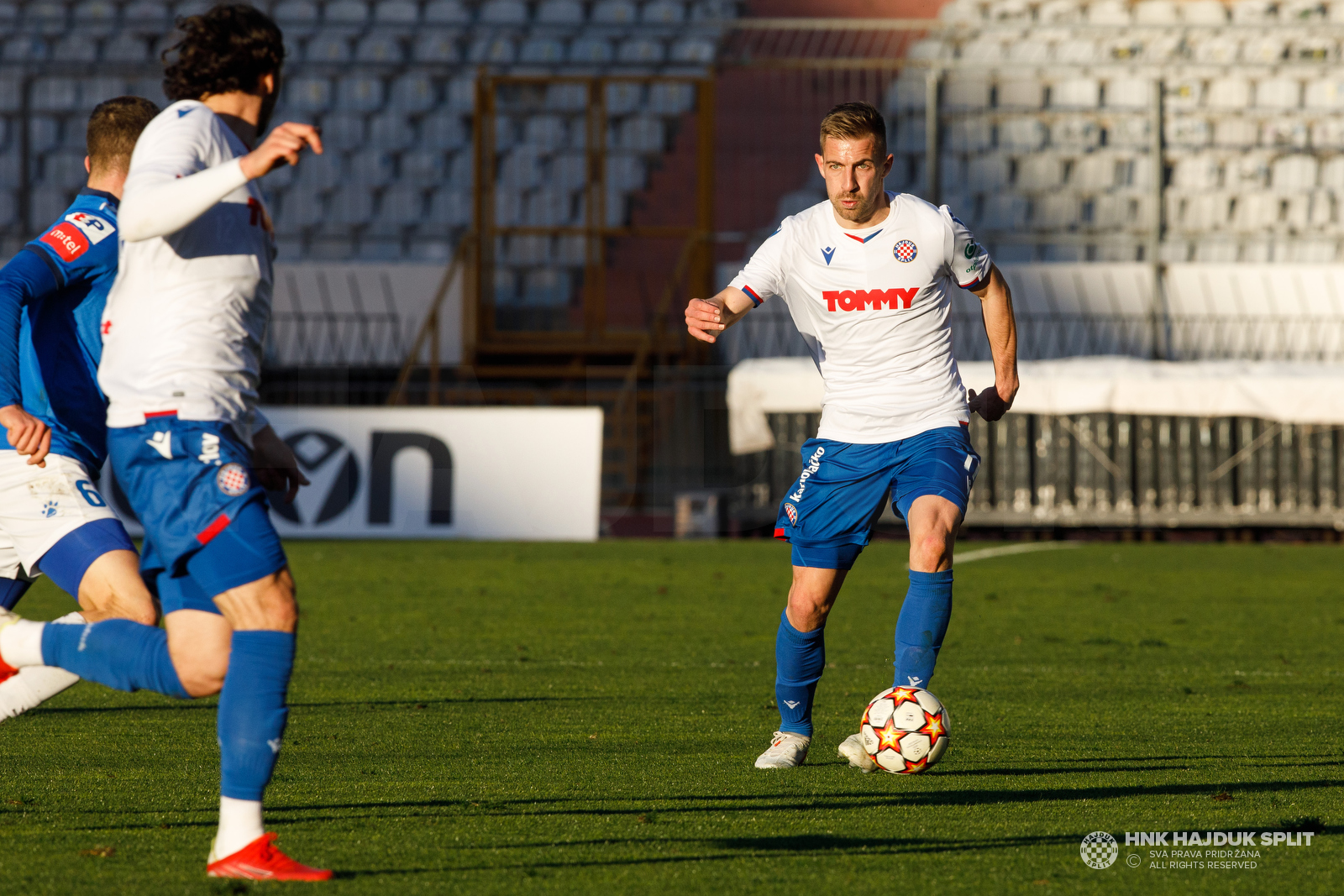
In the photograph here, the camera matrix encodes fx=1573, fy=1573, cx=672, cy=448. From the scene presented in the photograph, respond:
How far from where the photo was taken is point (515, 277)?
66.1 feet

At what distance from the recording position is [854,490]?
504cm

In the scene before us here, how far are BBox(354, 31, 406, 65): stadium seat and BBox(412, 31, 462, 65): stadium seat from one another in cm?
25

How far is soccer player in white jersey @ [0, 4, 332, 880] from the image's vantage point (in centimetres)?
336

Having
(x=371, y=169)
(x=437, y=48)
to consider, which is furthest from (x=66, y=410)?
(x=437, y=48)

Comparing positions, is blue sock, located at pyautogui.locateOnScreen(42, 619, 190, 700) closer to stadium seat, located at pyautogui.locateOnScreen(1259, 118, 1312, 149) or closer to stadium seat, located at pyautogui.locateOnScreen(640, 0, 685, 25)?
stadium seat, located at pyautogui.locateOnScreen(640, 0, 685, 25)

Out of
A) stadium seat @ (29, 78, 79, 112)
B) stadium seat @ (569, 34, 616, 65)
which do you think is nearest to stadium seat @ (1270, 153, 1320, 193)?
stadium seat @ (569, 34, 616, 65)

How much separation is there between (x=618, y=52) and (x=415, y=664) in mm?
17221

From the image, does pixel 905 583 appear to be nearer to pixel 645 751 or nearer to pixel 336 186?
pixel 645 751

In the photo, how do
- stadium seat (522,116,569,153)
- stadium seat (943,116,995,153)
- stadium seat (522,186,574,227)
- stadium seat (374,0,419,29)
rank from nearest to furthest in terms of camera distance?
stadium seat (522,186,574,227)
stadium seat (943,116,995,153)
stadium seat (522,116,569,153)
stadium seat (374,0,419,29)

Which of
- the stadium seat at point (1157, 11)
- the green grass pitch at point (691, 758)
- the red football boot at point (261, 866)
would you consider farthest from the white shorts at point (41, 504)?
the stadium seat at point (1157, 11)

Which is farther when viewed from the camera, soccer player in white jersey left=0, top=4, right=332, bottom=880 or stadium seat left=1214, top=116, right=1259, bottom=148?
stadium seat left=1214, top=116, right=1259, bottom=148

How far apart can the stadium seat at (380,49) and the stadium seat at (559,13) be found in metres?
2.17

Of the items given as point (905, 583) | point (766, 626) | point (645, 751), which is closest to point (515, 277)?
point (905, 583)

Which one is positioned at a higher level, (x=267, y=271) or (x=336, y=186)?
(x=336, y=186)
